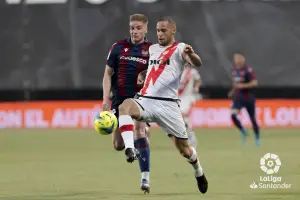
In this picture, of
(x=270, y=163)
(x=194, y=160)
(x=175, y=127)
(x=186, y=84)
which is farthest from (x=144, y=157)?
(x=186, y=84)

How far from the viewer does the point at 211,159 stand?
15633 millimetres

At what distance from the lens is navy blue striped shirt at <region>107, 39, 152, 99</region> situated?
35.8ft

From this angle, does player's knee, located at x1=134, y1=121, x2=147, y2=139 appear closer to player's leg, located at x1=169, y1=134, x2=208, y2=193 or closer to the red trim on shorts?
player's leg, located at x1=169, y1=134, x2=208, y2=193

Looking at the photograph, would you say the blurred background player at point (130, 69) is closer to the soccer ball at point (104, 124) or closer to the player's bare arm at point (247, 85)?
the soccer ball at point (104, 124)

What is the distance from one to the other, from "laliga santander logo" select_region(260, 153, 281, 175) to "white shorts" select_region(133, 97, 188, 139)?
10.6ft

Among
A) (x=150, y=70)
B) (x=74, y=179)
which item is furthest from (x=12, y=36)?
(x=150, y=70)

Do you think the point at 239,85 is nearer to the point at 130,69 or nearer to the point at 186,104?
the point at 186,104

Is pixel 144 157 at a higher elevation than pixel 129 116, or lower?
lower

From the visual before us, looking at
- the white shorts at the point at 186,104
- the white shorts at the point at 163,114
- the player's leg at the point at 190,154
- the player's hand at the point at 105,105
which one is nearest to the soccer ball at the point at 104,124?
the white shorts at the point at 163,114

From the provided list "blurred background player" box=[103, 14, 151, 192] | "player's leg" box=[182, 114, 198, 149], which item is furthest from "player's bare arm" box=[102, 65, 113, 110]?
"player's leg" box=[182, 114, 198, 149]

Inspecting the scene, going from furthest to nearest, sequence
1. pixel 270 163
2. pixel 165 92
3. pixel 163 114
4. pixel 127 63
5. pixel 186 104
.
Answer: pixel 186 104 → pixel 270 163 → pixel 127 63 → pixel 165 92 → pixel 163 114

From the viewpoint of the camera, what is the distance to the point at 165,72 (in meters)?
10.0

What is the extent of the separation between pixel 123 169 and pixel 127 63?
3.26m

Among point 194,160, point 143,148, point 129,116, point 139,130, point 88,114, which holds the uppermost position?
point 88,114
